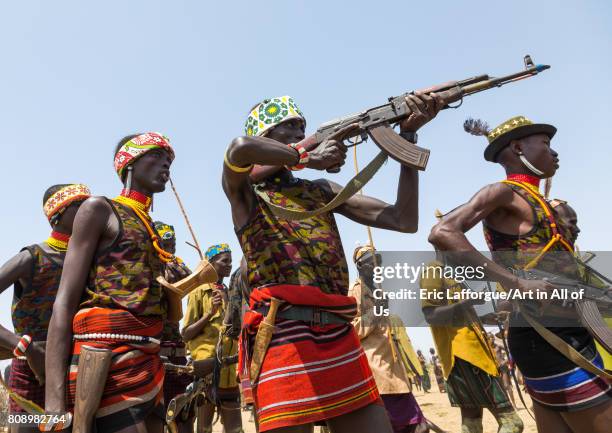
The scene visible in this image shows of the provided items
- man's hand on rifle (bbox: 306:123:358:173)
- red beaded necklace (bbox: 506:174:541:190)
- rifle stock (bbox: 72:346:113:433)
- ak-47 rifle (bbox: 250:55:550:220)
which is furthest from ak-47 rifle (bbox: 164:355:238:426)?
red beaded necklace (bbox: 506:174:541:190)

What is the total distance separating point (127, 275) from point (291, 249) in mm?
979

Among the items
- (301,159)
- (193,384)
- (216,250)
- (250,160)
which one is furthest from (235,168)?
(216,250)

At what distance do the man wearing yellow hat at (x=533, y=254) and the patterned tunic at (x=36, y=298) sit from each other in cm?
307

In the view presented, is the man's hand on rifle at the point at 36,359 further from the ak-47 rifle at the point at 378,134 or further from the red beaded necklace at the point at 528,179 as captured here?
the red beaded necklace at the point at 528,179

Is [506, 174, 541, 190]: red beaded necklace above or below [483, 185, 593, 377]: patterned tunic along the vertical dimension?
above

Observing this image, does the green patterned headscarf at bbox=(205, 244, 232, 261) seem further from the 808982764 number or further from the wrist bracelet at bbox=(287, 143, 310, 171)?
the wrist bracelet at bbox=(287, 143, 310, 171)

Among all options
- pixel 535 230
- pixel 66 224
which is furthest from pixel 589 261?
pixel 66 224

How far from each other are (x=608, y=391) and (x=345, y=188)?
204cm

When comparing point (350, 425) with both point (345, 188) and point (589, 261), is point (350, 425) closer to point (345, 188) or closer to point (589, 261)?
point (345, 188)

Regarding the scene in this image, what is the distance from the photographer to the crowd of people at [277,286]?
9.14 ft

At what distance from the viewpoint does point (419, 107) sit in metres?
3.40

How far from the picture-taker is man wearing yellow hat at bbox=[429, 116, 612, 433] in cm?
348

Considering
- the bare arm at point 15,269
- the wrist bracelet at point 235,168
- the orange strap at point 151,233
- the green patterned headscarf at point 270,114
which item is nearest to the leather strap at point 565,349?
the green patterned headscarf at point 270,114

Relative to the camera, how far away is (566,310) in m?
3.68
